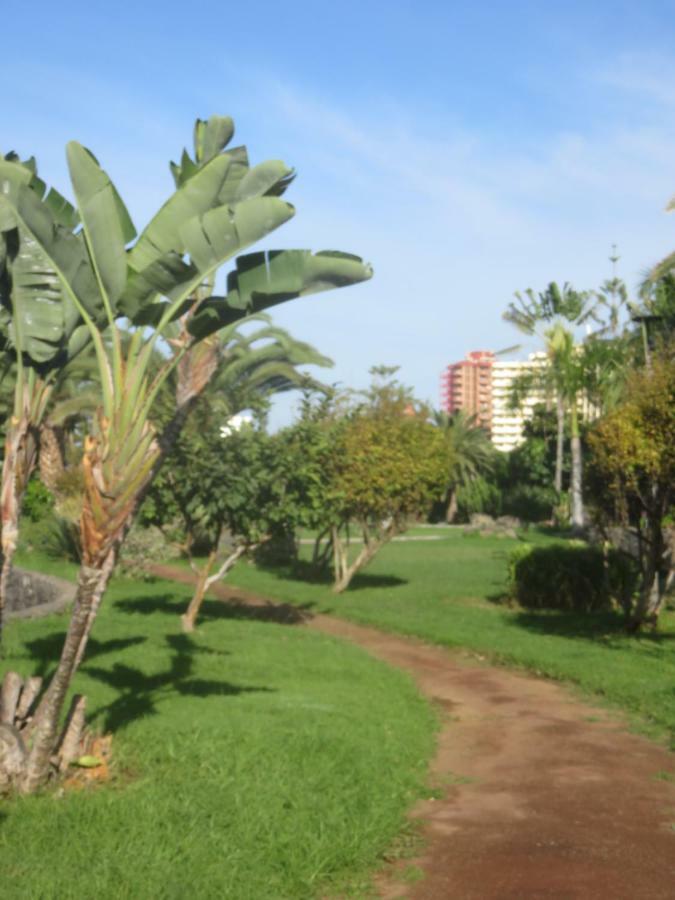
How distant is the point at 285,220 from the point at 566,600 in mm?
14675

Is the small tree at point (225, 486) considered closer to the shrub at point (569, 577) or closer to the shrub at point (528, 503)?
the shrub at point (569, 577)

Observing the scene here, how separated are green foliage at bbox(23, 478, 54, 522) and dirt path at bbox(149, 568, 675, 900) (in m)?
20.2

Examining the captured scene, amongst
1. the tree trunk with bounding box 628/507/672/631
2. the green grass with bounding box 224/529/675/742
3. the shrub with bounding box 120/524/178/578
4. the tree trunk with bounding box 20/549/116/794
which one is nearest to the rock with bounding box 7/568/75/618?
the shrub with bounding box 120/524/178/578

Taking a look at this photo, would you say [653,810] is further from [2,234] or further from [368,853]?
[2,234]

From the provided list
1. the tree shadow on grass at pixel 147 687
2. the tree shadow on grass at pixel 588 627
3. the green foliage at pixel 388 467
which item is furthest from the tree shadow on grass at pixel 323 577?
the tree shadow on grass at pixel 147 687

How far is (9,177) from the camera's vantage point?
7.06 m

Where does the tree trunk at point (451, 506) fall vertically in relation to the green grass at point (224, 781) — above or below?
above

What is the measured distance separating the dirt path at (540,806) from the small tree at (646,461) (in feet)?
Result: 12.6

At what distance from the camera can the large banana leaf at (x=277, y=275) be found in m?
7.45

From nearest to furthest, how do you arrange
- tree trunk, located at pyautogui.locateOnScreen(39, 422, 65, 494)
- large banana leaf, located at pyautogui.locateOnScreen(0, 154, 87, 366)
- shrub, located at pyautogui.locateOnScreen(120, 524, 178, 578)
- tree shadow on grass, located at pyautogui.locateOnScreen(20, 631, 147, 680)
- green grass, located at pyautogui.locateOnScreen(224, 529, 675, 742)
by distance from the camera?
large banana leaf, located at pyautogui.locateOnScreen(0, 154, 87, 366) < tree shadow on grass, located at pyautogui.locateOnScreen(20, 631, 147, 680) < green grass, located at pyautogui.locateOnScreen(224, 529, 675, 742) < shrub, located at pyautogui.locateOnScreen(120, 524, 178, 578) < tree trunk, located at pyautogui.locateOnScreen(39, 422, 65, 494)

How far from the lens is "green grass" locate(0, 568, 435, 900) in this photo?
6.18m

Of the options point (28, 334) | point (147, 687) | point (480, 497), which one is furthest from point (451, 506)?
point (28, 334)

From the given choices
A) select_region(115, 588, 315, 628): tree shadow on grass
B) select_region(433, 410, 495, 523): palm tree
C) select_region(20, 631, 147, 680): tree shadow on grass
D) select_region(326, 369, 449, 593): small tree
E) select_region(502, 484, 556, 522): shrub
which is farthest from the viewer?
select_region(433, 410, 495, 523): palm tree

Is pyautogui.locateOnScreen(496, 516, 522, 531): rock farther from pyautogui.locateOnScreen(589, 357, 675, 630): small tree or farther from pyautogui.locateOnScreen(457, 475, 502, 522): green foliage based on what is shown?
pyautogui.locateOnScreen(589, 357, 675, 630): small tree
